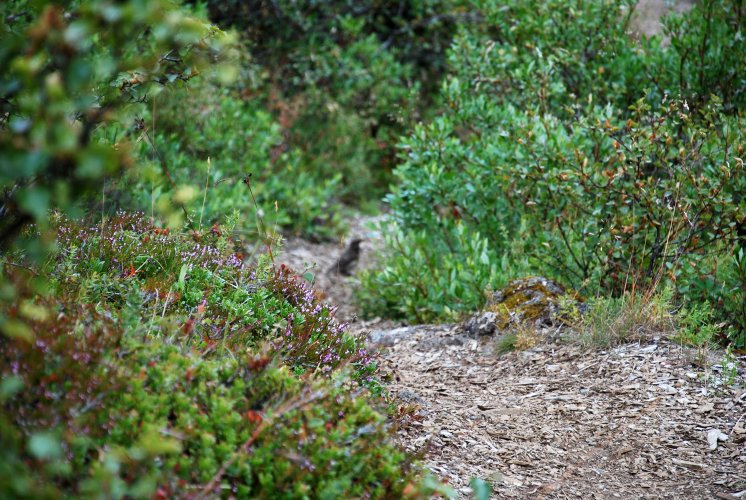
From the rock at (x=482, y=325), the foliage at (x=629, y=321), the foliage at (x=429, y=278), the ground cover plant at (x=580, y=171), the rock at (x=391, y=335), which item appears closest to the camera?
the foliage at (x=629, y=321)

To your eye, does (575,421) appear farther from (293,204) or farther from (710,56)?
(293,204)

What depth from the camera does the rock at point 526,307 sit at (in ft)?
15.8

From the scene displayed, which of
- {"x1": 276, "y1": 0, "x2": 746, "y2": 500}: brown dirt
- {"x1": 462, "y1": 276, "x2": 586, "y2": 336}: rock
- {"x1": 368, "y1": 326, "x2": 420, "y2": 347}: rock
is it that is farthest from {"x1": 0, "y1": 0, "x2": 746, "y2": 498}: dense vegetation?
{"x1": 276, "y1": 0, "x2": 746, "y2": 500}: brown dirt

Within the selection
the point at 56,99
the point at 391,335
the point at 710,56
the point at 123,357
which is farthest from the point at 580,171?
the point at 56,99

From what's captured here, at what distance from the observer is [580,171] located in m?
4.92

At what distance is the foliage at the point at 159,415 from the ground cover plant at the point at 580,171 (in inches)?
104

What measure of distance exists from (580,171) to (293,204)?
3977 millimetres

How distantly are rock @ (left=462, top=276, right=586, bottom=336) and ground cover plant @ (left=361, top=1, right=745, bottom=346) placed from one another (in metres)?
0.20

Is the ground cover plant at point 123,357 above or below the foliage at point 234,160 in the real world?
above

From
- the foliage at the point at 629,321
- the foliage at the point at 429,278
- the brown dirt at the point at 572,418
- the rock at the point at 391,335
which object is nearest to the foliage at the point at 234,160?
the foliage at the point at 429,278

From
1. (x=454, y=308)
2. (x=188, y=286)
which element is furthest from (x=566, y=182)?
(x=188, y=286)

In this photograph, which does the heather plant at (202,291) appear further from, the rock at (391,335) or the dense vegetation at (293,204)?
the rock at (391,335)

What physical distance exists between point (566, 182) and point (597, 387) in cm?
158

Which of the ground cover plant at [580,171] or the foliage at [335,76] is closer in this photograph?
the ground cover plant at [580,171]
